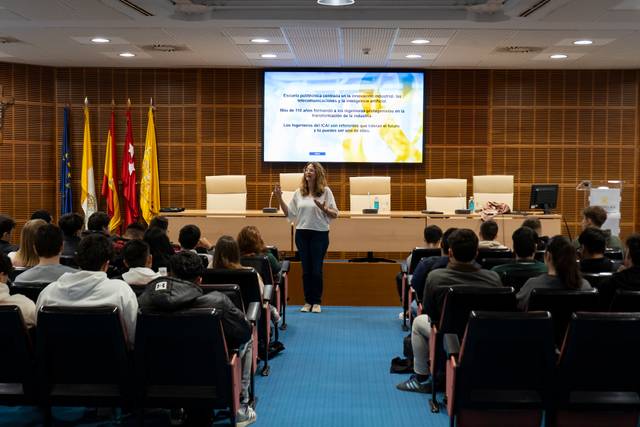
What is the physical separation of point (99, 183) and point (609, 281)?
953 cm

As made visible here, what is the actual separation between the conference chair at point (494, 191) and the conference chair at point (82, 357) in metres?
7.76

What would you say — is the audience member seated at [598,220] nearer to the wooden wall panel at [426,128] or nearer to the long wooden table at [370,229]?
the long wooden table at [370,229]

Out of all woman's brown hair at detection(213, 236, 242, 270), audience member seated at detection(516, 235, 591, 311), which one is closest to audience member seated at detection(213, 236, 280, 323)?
woman's brown hair at detection(213, 236, 242, 270)

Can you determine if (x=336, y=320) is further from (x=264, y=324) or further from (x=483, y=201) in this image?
(x=483, y=201)

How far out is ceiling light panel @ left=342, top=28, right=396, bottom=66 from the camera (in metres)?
8.83

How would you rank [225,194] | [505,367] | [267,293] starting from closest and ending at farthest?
[505,367], [267,293], [225,194]

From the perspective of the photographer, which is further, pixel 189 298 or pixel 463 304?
pixel 463 304

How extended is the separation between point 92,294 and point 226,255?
4.85 feet

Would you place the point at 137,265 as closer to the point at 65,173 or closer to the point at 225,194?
the point at 225,194

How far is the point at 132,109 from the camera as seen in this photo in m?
12.1

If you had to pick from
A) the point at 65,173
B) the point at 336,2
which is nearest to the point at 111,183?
the point at 65,173

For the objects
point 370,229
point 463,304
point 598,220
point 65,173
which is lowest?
point 463,304

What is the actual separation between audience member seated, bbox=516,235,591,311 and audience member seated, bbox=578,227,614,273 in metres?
0.94

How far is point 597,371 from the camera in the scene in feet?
11.8
